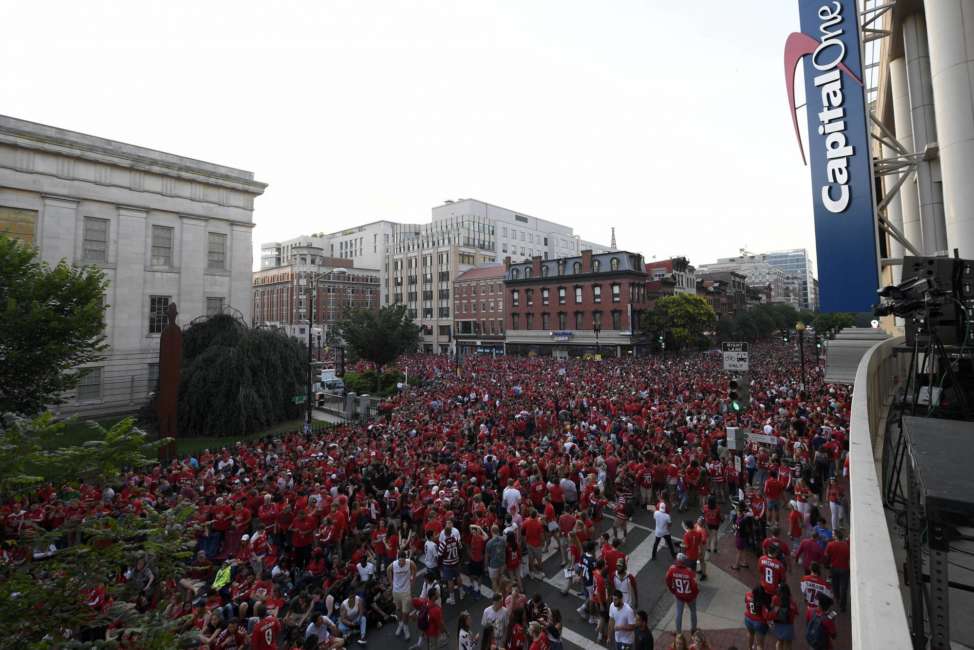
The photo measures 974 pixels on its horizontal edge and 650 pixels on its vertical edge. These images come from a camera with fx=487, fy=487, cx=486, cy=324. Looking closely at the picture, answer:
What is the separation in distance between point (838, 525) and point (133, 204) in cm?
3689

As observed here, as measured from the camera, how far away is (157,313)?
30828mm

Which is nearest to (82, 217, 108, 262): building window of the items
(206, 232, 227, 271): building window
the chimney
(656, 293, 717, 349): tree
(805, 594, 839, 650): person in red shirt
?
(206, 232, 227, 271): building window

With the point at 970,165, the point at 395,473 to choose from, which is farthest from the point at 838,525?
the point at 395,473

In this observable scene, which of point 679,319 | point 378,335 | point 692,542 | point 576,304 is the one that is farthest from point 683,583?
point 576,304

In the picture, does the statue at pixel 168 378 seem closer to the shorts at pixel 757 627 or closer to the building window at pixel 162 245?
the building window at pixel 162 245

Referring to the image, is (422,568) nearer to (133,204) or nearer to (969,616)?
(969,616)

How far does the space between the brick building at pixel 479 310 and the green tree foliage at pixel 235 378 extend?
4124cm

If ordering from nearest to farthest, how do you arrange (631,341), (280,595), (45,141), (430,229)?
(280,595)
(45,141)
(631,341)
(430,229)

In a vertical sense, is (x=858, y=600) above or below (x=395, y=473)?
above

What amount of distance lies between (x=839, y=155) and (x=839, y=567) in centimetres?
789

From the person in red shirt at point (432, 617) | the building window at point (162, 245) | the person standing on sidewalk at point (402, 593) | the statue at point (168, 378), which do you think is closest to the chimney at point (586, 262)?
the building window at point (162, 245)

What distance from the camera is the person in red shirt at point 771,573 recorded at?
6992mm

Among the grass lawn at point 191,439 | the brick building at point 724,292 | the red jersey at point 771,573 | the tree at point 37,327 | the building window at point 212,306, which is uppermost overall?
the brick building at point 724,292

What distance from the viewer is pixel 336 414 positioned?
99.6ft
